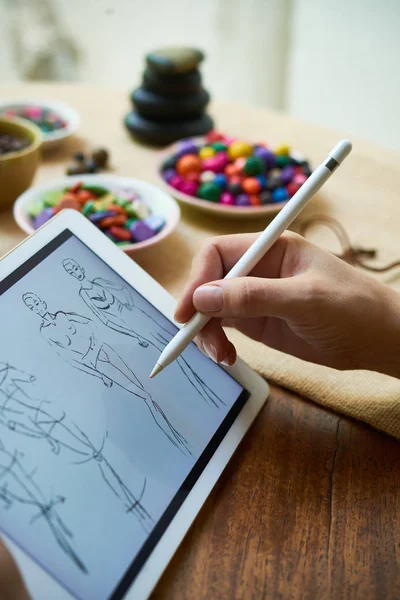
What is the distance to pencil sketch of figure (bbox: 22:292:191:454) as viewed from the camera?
1.59 ft

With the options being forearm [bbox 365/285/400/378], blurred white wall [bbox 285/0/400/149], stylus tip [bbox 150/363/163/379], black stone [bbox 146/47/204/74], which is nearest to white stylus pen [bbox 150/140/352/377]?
stylus tip [bbox 150/363/163/379]

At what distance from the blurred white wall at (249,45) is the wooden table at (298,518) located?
1.54 meters

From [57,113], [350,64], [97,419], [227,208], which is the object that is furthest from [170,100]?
[350,64]

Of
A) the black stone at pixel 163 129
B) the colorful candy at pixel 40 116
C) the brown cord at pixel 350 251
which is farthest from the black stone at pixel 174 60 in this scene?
the brown cord at pixel 350 251

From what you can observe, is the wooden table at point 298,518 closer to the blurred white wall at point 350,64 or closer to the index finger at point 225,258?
the index finger at point 225,258

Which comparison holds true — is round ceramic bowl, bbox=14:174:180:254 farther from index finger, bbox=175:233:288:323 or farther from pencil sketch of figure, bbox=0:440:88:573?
pencil sketch of figure, bbox=0:440:88:573

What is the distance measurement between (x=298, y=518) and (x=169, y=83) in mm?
920

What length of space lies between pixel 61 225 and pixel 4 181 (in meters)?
0.34

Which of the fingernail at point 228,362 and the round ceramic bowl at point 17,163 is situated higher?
the round ceramic bowl at point 17,163

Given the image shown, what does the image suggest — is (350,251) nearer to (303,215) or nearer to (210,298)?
(303,215)

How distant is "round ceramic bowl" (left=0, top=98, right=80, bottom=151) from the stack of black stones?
12 centimetres

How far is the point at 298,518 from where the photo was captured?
474 mm

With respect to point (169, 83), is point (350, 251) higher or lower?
lower

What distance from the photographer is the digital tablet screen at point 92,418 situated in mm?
395
